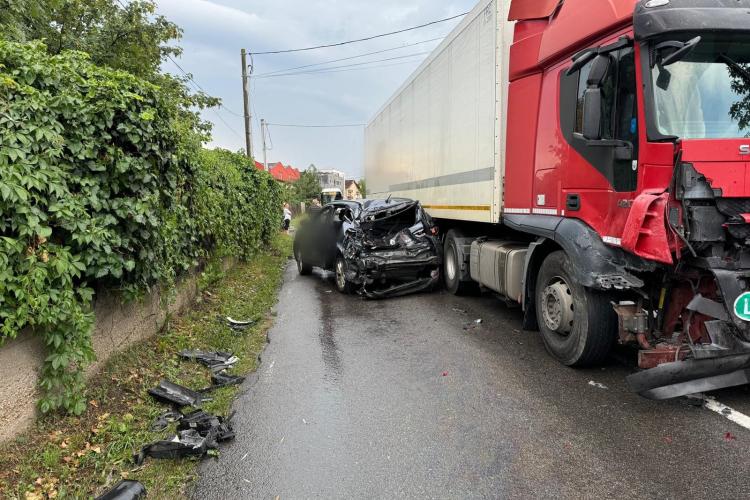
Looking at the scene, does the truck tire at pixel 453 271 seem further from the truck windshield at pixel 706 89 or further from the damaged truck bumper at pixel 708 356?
the truck windshield at pixel 706 89

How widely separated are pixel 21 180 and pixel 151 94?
5.76ft

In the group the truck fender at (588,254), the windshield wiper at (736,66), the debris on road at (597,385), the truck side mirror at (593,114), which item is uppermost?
the windshield wiper at (736,66)

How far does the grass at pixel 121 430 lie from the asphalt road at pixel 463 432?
27cm

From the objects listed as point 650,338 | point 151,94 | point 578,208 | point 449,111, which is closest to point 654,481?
point 650,338

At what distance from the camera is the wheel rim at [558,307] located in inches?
179

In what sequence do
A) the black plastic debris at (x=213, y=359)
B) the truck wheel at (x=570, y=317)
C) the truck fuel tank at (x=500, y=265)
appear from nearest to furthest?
the truck wheel at (x=570, y=317) → the black plastic debris at (x=213, y=359) → the truck fuel tank at (x=500, y=265)

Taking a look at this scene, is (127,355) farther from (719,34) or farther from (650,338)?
(719,34)

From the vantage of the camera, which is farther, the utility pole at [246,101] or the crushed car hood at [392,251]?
the utility pole at [246,101]

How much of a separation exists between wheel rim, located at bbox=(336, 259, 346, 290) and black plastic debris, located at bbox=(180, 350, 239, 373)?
3.70 metres

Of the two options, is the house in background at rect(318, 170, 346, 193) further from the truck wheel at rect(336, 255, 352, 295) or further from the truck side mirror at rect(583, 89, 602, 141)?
the truck side mirror at rect(583, 89, 602, 141)

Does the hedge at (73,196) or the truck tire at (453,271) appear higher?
the hedge at (73,196)

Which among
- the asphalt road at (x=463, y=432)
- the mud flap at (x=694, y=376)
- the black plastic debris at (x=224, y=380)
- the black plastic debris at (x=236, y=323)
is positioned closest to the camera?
the asphalt road at (x=463, y=432)

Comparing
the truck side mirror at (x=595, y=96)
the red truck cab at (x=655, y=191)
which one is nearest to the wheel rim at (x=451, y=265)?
the red truck cab at (x=655, y=191)

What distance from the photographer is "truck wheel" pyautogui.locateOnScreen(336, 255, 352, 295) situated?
8727 millimetres
